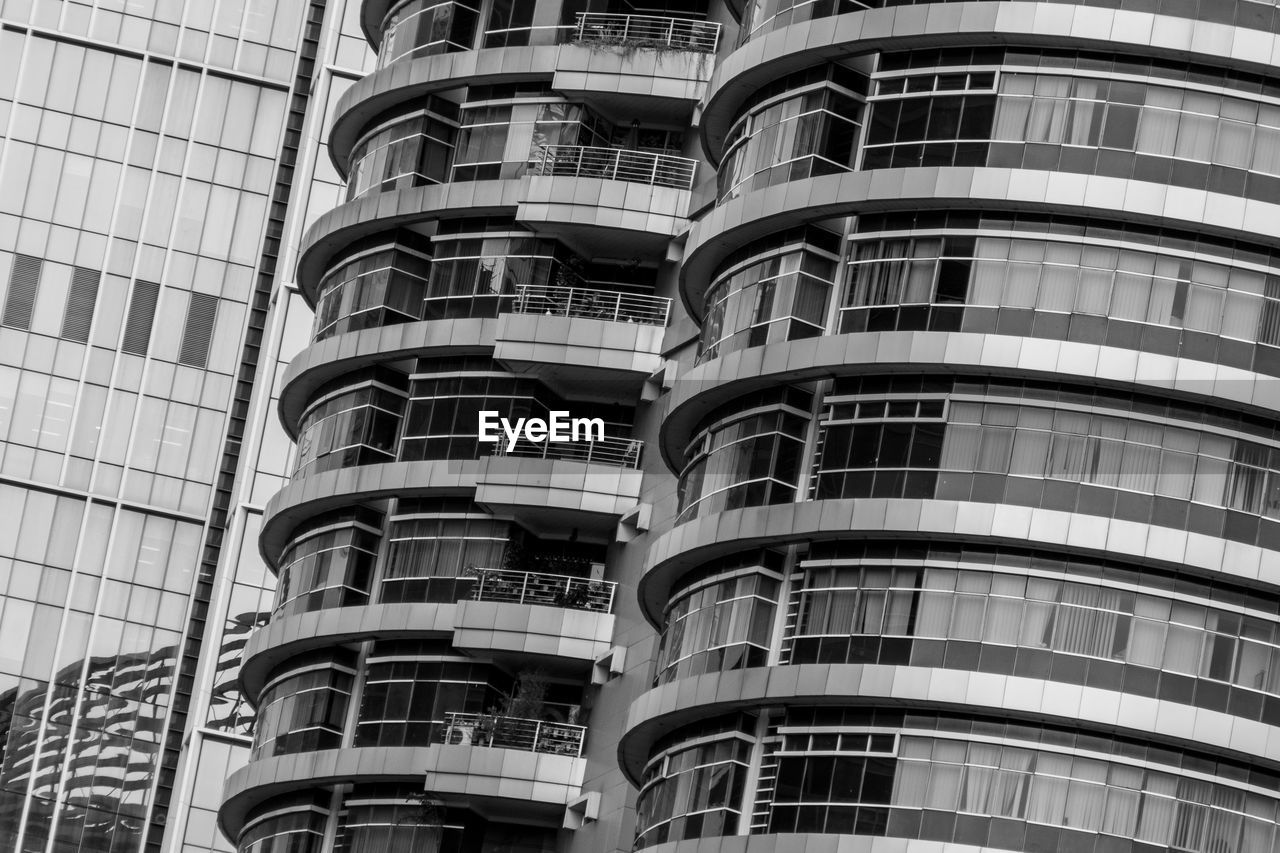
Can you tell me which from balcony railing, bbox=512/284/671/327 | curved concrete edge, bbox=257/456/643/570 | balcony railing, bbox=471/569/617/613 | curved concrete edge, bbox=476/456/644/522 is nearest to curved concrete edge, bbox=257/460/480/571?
curved concrete edge, bbox=257/456/643/570

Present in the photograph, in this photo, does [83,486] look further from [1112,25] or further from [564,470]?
[1112,25]

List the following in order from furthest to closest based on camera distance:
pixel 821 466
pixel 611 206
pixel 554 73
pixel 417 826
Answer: pixel 554 73
pixel 611 206
pixel 417 826
pixel 821 466

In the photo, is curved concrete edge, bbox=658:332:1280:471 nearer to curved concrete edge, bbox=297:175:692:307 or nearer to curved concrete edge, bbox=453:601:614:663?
curved concrete edge, bbox=453:601:614:663

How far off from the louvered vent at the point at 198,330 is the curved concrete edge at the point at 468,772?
37316 millimetres

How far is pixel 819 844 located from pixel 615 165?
23727 millimetres

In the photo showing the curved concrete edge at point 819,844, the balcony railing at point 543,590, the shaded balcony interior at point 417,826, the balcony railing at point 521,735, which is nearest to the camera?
the curved concrete edge at point 819,844

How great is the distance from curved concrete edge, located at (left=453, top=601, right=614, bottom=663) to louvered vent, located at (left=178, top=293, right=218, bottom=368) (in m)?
39.5

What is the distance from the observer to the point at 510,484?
6862 cm

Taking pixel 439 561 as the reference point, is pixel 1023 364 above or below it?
above

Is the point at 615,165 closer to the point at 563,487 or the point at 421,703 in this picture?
the point at 563,487

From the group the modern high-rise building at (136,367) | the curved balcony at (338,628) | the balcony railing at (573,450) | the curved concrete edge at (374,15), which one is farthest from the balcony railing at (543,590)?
the modern high-rise building at (136,367)

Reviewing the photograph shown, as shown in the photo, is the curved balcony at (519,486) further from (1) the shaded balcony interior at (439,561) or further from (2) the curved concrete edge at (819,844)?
(2) the curved concrete edge at (819,844)

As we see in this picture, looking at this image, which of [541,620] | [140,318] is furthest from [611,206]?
[140,318]

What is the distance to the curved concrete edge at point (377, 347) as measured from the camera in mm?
70750
